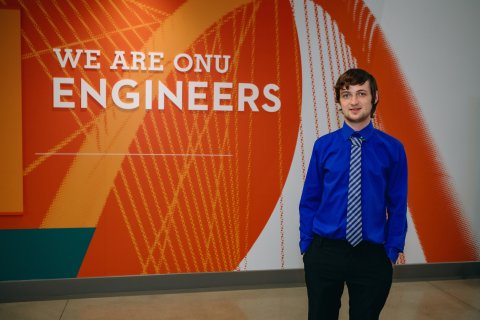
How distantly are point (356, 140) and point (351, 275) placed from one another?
591 mm

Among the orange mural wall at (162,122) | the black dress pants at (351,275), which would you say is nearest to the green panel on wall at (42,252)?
the orange mural wall at (162,122)

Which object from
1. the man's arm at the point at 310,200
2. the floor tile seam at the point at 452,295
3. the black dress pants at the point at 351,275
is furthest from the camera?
the floor tile seam at the point at 452,295

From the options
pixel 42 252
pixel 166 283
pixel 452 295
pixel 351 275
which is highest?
pixel 351 275

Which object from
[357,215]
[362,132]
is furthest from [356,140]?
[357,215]

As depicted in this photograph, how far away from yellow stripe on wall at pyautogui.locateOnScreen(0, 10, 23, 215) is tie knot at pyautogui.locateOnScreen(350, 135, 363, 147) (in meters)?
2.45

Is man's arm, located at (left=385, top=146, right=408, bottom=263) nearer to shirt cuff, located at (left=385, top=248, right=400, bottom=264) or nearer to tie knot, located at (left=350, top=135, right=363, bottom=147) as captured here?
shirt cuff, located at (left=385, top=248, right=400, bottom=264)

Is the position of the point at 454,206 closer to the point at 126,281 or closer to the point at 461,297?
the point at 461,297

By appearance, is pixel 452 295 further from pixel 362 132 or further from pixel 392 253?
pixel 362 132

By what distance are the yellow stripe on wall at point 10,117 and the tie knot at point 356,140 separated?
2.45 metres

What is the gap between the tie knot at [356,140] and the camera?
1726 millimetres

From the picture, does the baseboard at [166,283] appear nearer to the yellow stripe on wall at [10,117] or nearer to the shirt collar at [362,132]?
the yellow stripe on wall at [10,117]

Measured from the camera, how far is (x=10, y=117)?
289 cm

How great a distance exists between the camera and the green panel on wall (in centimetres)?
299

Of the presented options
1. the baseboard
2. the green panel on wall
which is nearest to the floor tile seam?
the baseboard
